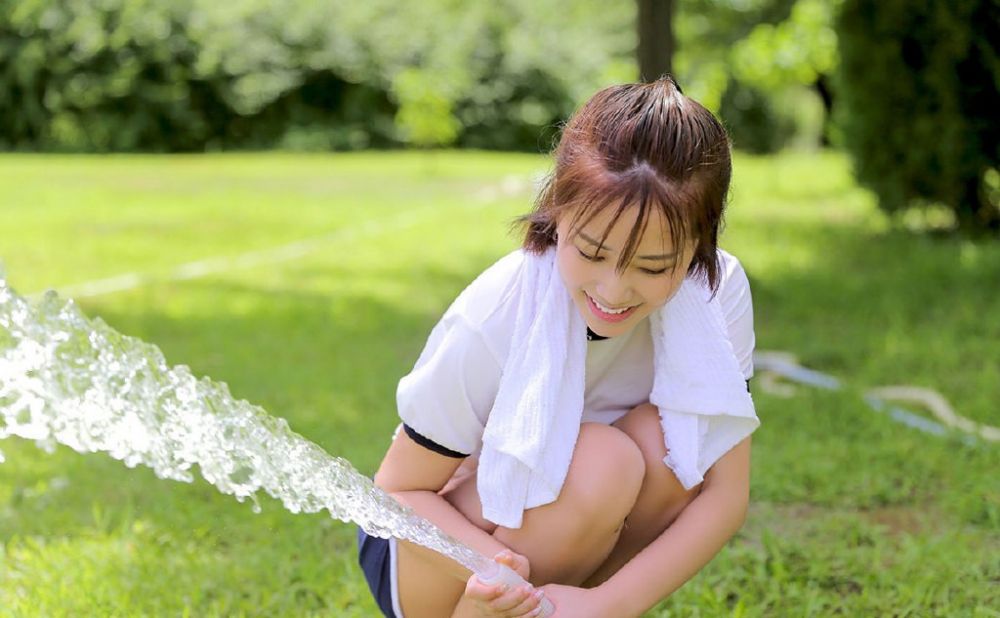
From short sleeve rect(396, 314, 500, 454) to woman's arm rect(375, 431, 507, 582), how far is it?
0.04m

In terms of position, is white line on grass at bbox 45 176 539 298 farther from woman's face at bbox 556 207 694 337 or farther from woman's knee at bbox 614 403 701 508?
woman's face at bbox 556 207 694 337

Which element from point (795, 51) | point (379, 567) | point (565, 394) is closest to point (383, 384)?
point (379, 567)

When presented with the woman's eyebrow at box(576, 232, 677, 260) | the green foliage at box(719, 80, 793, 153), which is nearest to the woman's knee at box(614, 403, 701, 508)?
the woman's eyebrow at box(576, 232, 677, 260)

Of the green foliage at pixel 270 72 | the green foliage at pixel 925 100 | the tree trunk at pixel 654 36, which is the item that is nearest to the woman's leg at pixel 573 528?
the tree trunk at pixel 654 36

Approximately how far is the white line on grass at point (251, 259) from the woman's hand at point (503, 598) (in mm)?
2994

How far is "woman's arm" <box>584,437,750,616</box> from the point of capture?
177 cm

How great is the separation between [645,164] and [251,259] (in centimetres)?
560

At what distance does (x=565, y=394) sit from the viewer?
182 cm

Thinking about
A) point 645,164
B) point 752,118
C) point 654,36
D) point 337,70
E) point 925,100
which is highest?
point 645,164

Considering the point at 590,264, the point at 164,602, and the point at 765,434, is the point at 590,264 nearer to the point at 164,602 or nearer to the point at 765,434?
the point at 164,602

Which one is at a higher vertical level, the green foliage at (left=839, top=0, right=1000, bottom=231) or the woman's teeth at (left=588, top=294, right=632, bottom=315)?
the woman's teeth at (left=588, top=294, right=632, bottom=315)

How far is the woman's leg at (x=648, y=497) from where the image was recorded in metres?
1.89

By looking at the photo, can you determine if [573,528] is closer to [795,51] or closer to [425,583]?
[425,583]

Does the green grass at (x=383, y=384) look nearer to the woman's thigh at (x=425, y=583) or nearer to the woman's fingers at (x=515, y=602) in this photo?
the woman's thigh at (x=425, y=583)
